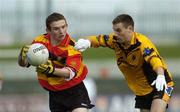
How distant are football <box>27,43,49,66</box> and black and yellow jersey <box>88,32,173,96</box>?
37.2 inches

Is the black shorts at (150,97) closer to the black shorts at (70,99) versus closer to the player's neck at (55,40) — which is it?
the black shorts at (70,99)

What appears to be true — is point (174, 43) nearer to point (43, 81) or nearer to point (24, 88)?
point (24, 88)

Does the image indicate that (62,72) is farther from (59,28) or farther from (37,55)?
(59,28)

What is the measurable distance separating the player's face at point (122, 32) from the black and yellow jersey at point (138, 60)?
3.9 inches

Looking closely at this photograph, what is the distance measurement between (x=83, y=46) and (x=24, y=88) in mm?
8740

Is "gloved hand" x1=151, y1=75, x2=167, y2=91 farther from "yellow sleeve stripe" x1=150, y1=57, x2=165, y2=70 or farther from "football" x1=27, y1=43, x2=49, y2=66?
"football" x1=27, y1=43, x2=49, y2=66

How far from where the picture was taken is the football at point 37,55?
8.41m

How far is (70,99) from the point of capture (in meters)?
8.95

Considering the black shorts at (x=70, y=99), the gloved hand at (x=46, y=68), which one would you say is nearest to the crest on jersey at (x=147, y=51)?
the black shorts at (x=70, y=99)

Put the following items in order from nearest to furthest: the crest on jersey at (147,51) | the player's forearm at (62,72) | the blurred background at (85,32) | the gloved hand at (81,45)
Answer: the player's forearm at (62,72), the crest on jersey at (147,51), the gloved hand at (81,45), the blurred background at (85,32)

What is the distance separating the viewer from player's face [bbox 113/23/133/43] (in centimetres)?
876

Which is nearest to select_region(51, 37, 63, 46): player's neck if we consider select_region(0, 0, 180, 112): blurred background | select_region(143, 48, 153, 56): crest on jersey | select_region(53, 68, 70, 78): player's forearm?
select_region(53, 68, 70, 78): player's forearm

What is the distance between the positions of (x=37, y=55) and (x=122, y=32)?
1.12m

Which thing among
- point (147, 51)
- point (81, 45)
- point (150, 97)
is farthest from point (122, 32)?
point (150, 97)
